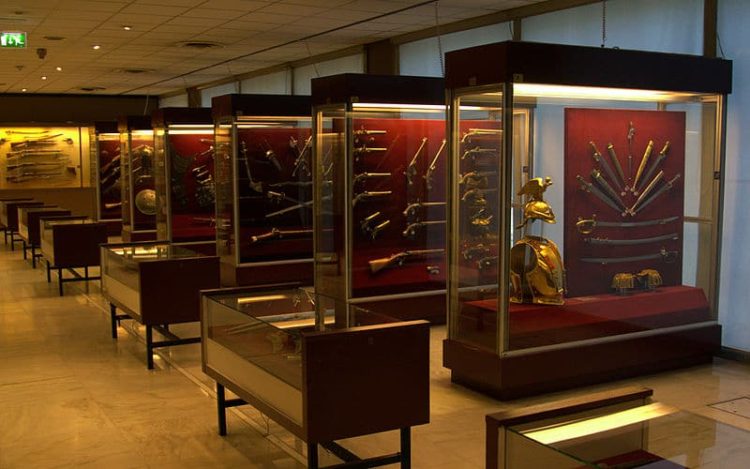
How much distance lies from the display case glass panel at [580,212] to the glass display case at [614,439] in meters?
3.27

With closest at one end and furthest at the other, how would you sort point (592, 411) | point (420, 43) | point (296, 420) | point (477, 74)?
point (592, 411) < point (296, 420) < point (477, 74) < point (420, 43)

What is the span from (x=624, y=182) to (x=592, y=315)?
3.93ft

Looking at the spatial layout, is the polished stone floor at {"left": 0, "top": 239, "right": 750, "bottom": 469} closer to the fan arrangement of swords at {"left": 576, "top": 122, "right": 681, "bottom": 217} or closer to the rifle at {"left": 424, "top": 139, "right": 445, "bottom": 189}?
the fan arrangement of swords at {"left": 576, "top": 122, "right": 681, "bottom": 217}

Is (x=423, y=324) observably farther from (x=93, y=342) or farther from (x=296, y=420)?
(x=93, y=342)

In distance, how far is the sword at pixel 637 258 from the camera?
7.24 m

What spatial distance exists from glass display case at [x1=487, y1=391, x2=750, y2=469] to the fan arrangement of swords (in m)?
4.27

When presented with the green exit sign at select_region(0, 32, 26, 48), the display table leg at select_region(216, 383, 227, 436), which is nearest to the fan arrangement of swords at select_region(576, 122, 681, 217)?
the display table leg at select_region(216, 383, 227, 436)

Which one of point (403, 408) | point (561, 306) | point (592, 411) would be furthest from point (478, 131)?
point (592, 411)

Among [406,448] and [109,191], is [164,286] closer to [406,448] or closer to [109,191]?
[406,448]

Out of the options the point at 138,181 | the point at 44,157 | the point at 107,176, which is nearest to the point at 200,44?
the point at 138,181

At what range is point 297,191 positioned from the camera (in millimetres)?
11531

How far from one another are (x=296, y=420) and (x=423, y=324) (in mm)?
849

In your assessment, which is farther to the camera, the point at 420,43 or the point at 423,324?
the point at 420,43

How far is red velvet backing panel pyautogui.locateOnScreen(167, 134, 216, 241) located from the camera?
13.6 m
